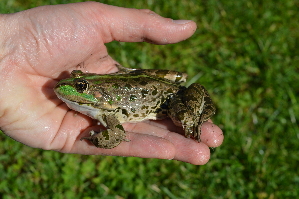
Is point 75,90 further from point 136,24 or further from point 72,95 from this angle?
point 136,24

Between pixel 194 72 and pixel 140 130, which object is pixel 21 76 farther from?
pixel 194 72

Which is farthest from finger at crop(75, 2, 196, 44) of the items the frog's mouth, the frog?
the frog's mouth

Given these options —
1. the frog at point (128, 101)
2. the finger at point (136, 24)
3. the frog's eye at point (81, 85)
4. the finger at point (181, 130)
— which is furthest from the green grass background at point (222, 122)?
the finger at point (136, 24)

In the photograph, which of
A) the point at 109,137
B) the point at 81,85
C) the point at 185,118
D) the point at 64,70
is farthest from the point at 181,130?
the point at 64,70

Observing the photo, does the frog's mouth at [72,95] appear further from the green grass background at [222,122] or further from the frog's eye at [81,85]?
the green grass background at [222,122]

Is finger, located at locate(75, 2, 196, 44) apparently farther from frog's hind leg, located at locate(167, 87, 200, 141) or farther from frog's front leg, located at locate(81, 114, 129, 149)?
frog's front leg, located at locate(81, 114, 129, 149)

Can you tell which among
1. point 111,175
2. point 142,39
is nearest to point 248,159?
point 111,175
